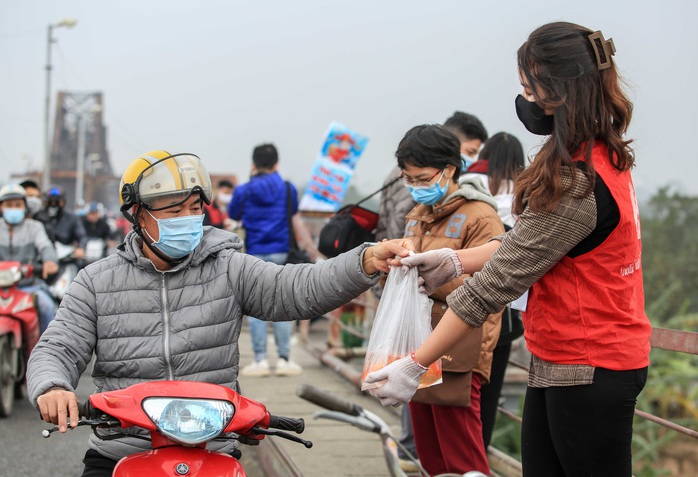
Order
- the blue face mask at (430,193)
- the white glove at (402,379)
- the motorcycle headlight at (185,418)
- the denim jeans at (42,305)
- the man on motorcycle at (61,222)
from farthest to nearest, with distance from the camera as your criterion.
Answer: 1. the man on motorcycle at (61,222)
2. the denim jeans at (42,305)
3. the blue face mask at (430,193)
4. the white glove at (402,379)
5. the motorcycle headlight at (185,418)

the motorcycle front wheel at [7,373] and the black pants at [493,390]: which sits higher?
the black pants at [493,390]

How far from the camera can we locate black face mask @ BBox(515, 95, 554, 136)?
2475 millimetres

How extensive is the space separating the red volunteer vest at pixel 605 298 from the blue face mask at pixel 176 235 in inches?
47.1

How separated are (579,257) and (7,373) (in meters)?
6.15

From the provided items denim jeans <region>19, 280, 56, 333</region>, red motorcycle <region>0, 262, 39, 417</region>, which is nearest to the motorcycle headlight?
red motorcycle <region>0, 262, 39, 417</region>

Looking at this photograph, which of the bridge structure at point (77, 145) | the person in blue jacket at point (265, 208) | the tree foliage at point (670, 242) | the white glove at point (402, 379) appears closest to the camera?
the white glove at point (402, 379)

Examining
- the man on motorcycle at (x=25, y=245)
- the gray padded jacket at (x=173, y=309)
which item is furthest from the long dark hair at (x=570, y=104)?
the man on motorcycle at (x=25, y=245)

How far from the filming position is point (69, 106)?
419 feet

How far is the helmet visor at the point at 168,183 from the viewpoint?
9.24 feet

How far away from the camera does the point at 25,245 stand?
7.75 metres

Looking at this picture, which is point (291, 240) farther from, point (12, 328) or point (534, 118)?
point (534, 118)

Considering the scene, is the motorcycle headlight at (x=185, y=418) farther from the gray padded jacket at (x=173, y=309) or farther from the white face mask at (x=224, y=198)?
the white face mask at (x=224, y=198)

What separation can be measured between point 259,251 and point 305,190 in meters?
1.92

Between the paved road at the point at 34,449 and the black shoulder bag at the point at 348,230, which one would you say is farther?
the paved road at the point at 34,449
